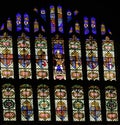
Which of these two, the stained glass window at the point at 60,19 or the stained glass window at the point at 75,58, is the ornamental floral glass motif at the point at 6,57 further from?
the stained glass window at the point at 75,58

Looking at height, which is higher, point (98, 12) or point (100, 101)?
point (98, 12)

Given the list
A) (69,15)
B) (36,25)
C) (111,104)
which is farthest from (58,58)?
(111,104)

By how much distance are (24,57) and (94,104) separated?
2047 millimetres

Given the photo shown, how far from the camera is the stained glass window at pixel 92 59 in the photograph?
2846 centimetres

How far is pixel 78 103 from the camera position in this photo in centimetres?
2809

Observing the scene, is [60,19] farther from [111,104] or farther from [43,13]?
[111,104]

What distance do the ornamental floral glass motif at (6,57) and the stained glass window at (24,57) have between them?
21 cm

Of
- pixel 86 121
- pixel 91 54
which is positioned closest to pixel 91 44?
pixel 91 54

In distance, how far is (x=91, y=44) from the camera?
2875 cm

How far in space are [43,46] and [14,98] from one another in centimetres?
158

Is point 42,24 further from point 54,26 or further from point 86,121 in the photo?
point 86,121

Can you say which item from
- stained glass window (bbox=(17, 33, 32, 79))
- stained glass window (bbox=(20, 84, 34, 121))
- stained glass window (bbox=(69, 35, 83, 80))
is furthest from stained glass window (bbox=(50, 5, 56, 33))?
stained glass window (bbox=(20, 84, 34, 121))

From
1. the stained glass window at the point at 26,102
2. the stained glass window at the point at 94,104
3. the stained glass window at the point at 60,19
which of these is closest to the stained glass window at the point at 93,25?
the stained glass window at the point at 60,19

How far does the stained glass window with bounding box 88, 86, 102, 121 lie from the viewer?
1104 inches
